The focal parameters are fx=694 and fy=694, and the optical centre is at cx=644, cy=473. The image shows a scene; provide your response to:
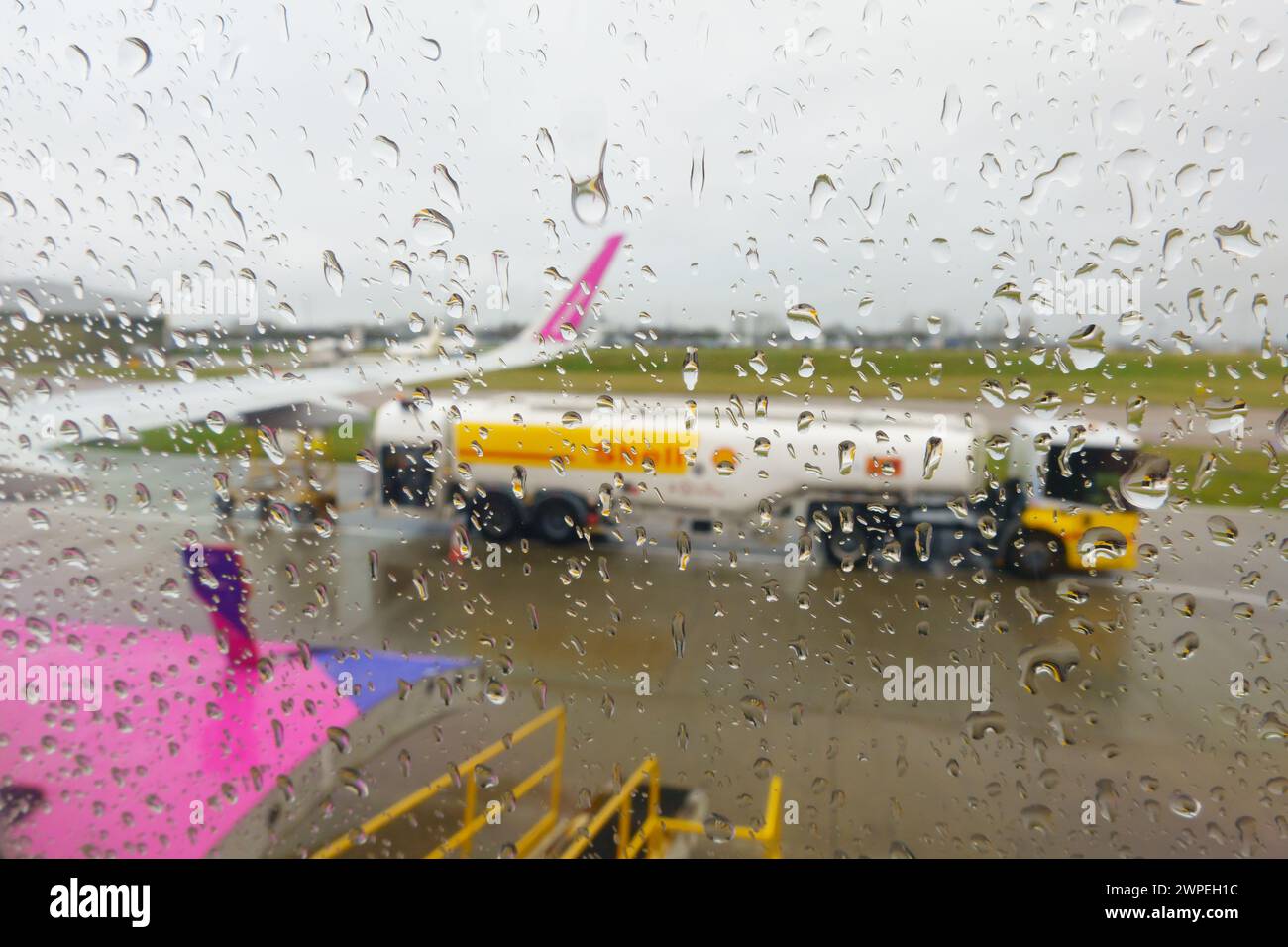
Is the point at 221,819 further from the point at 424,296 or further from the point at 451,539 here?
the point at 424,296

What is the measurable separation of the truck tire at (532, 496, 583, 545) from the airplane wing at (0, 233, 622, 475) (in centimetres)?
24

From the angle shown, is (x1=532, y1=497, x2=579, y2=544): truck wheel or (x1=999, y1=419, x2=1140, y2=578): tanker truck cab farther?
(x1=532, y1=497, x2=579, y2=544): truck wheel

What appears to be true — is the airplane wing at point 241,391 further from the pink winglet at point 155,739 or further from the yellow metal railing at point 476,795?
the yellow metal railing at point 476,795

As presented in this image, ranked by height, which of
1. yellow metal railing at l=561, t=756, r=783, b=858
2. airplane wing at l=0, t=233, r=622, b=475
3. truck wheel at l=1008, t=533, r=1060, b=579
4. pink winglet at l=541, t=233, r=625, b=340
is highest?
pink winglet at l=541, t=233, r=625, b=340

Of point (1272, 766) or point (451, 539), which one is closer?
point (1272, 766)

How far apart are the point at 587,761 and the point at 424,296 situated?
2.56 ft

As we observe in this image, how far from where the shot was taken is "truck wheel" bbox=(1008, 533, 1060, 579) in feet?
3.36

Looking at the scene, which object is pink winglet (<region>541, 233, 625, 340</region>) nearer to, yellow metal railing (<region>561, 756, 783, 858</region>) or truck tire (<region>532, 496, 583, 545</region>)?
truck tire (<region>532, 496, 583, 545</region>)

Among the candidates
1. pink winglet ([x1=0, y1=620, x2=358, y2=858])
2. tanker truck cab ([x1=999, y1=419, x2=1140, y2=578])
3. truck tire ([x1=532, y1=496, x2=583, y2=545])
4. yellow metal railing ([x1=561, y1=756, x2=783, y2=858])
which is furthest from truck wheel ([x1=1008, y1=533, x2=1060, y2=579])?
pink winglet ([x1=0, y1=620, x2=358, y2=858])

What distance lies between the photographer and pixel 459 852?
112 centimetres

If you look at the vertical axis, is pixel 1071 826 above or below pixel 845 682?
below

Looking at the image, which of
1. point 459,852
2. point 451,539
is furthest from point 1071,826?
point 451,539

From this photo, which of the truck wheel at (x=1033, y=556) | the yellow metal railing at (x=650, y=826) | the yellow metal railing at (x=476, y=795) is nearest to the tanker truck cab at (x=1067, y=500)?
the truck wheel at (x=1033, y=556)

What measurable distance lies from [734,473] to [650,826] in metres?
0.58
